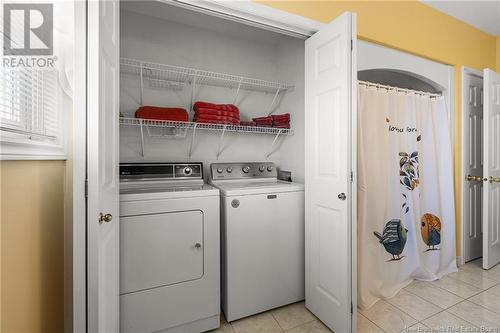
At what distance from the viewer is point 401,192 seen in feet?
7.32

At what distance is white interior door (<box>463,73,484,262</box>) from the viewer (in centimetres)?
279

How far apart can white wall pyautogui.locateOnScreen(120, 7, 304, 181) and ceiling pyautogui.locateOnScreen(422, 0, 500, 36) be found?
157 centimetres

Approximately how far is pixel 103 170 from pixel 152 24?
180 cm

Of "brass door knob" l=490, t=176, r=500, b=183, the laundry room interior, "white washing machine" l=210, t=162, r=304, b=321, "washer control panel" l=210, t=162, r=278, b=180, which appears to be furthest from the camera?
"brass door knob" l=490, t=176, r=500, b=183

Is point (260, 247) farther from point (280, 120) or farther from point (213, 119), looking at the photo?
point (280, 120)

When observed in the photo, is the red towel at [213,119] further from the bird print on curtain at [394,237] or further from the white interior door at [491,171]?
the white interior door at [491,171]

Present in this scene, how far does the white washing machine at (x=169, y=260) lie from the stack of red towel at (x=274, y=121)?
3.25 ft

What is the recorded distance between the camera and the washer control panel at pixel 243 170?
226cm

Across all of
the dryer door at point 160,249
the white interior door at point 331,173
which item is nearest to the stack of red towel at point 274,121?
the white interior door at point 331,173

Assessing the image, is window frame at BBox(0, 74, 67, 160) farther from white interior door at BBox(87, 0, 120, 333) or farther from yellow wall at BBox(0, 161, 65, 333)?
white interior door at BBox(87, 0, 120, 333)

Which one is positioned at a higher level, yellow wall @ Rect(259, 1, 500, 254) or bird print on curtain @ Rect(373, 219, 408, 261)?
yellow wall @ Rect(259, 1, 500, 254)

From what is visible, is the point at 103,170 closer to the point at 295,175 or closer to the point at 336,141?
the point at 336,141
